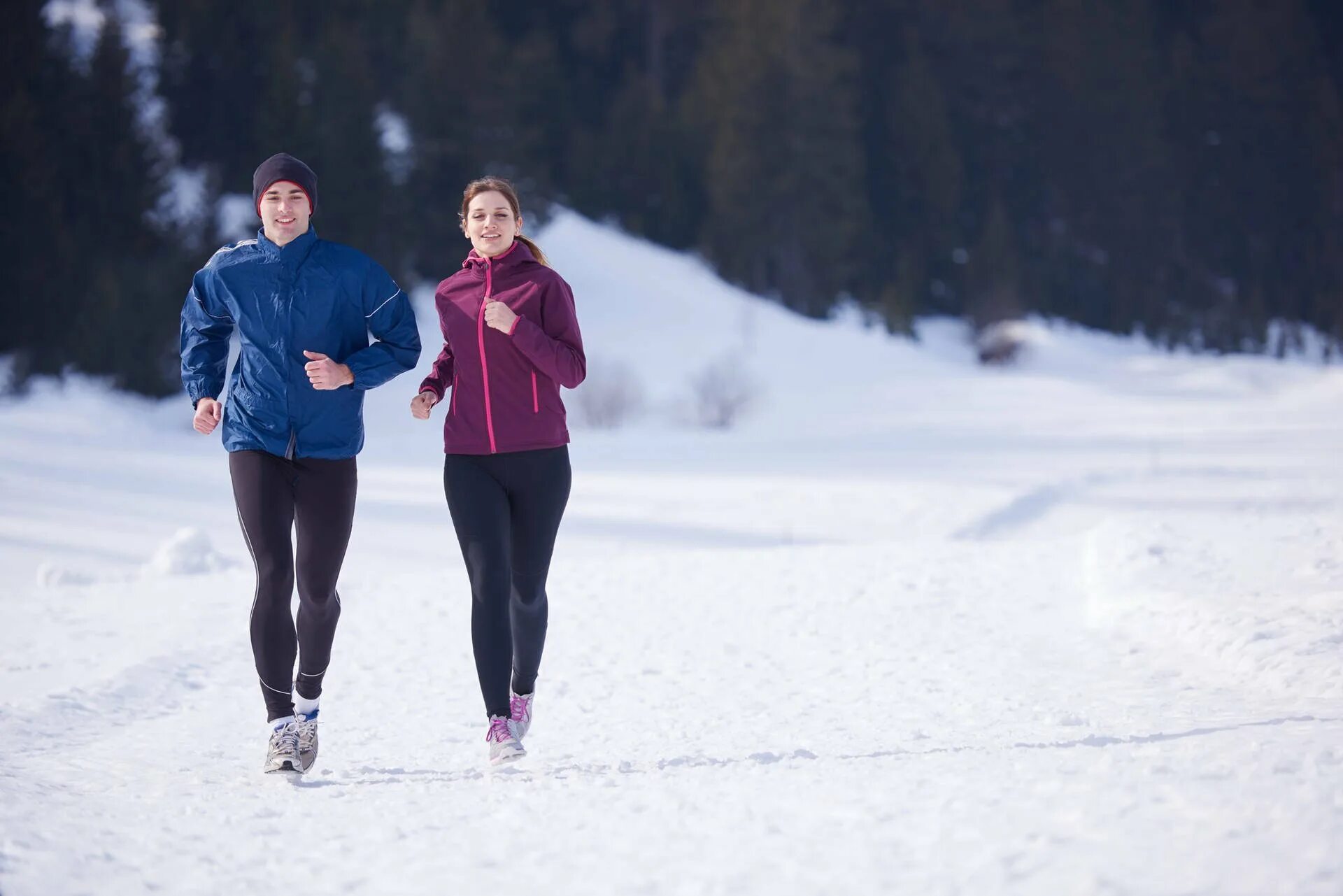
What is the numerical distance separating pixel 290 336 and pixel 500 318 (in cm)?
60

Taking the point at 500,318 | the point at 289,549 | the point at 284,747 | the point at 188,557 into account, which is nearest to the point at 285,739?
the point at 284,747

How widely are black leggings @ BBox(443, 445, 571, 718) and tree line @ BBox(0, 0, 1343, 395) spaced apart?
58.2 ft

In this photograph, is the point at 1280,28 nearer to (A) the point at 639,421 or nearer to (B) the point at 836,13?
(B) the point at 836,13

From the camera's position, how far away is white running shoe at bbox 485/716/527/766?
12.7 ft

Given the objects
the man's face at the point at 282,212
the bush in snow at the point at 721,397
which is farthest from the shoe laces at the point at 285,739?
the bush in snow at the point at 721,397

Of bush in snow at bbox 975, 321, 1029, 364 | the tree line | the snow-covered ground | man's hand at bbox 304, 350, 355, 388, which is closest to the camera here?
the snow-covered ground

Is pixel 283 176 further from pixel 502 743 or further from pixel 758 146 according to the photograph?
pixel 758 146

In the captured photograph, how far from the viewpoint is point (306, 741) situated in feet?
12.7

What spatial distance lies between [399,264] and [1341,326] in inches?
1319

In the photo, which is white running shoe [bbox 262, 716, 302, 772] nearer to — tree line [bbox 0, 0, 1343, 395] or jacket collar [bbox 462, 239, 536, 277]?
jacket collar [bbox 462, 239, 536, 277]

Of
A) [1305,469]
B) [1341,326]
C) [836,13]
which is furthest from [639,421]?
[1341,326]

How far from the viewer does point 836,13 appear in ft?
127

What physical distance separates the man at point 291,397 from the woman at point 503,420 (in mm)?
→ 208

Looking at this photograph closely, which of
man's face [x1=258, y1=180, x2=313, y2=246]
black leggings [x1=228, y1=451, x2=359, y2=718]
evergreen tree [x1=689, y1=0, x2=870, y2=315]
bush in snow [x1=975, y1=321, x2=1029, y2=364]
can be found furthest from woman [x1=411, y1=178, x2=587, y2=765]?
bush in snow [x1=975, y1=321, x2=1029, y2=364]
